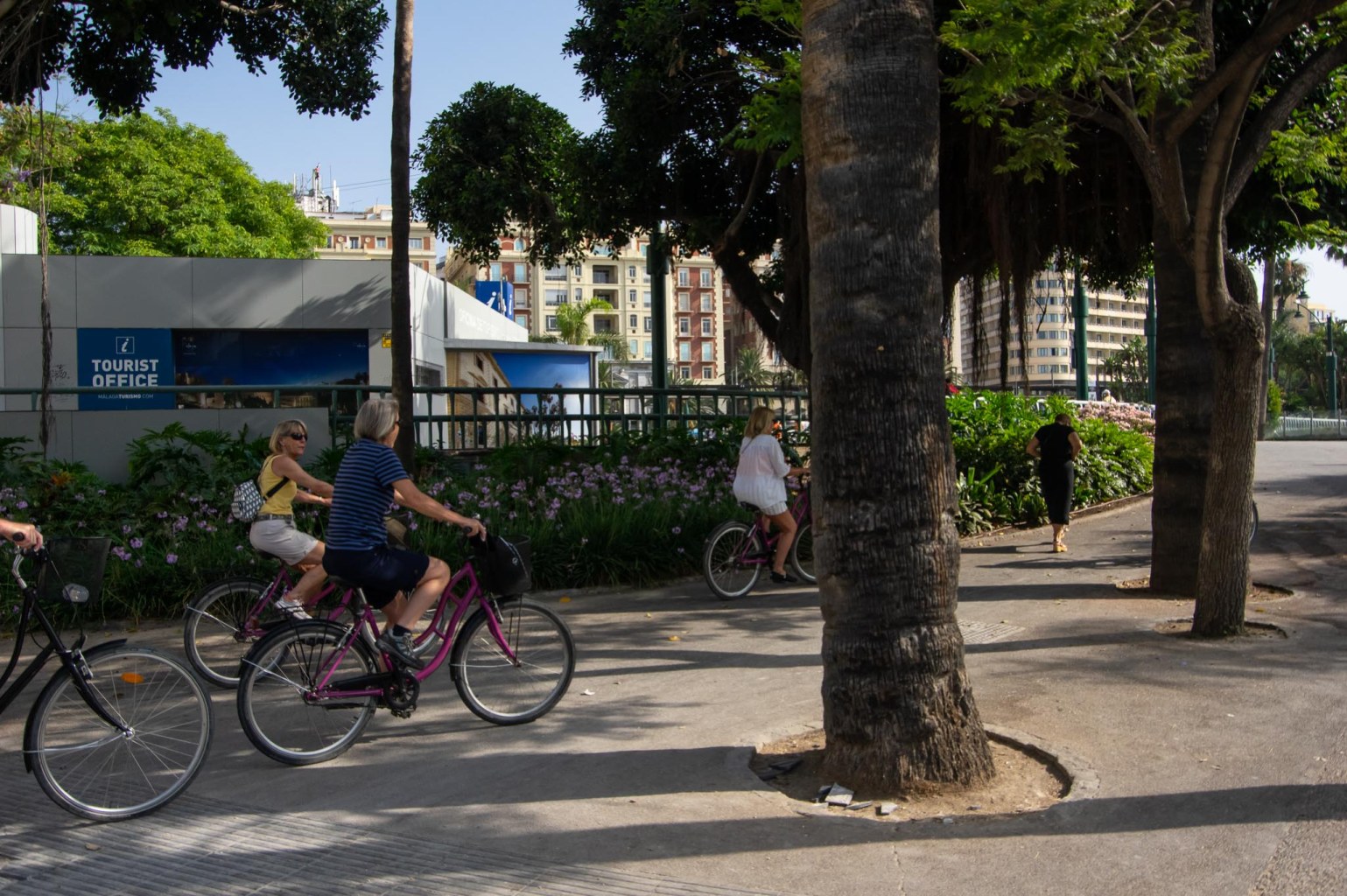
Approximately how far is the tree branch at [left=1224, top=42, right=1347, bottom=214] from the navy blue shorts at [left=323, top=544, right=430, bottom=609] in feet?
19.8

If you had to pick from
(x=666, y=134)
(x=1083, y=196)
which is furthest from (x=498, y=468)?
(x=1083, y=196)

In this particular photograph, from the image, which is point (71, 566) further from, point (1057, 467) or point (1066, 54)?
point (1057, 467)

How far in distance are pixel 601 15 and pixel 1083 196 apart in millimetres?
6606

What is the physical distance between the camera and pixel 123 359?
19.0m

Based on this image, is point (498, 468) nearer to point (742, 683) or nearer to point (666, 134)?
point (666, 134)

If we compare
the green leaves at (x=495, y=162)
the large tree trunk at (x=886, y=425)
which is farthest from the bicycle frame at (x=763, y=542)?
the green leaves at (x=495, y=162)

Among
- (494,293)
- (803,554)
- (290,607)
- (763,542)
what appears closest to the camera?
(290,607)

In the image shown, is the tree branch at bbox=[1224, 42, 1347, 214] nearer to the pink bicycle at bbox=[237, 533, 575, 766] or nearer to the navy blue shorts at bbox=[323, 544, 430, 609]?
the pink bicycle at bbox=[237, 533, 575, 766]

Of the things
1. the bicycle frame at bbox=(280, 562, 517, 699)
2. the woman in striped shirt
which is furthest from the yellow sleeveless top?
the woman in striped shirt

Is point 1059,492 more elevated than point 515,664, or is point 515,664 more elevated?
point 1059,492

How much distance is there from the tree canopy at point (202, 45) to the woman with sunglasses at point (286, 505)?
5.67m

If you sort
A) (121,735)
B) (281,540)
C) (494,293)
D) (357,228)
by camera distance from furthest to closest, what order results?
(357,228) → (494,293) → (281,540) → (121,735)

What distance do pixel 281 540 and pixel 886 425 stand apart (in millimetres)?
4187

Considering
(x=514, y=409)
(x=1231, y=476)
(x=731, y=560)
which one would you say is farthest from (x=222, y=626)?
(x=514, y=409)
